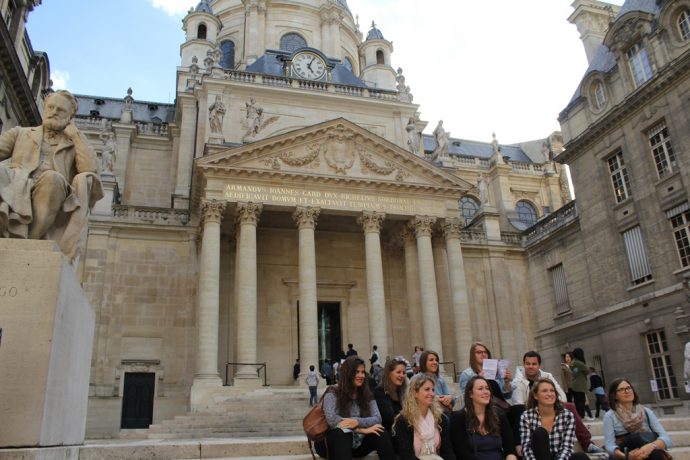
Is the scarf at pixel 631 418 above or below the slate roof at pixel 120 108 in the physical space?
below

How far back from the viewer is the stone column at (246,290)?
2031 cm

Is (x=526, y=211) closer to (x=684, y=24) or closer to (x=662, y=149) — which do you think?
(x=662, y=149)

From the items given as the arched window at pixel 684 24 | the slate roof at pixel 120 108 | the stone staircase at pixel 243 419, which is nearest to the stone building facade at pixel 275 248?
the stone staircase at pixel 243 419

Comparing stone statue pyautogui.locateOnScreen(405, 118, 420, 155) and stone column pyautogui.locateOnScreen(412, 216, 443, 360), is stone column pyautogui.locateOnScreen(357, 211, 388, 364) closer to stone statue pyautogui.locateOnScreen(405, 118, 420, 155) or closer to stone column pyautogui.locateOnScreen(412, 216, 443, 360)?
stone column pyautogui.locateOnScreen(412, 216, 443, 360)

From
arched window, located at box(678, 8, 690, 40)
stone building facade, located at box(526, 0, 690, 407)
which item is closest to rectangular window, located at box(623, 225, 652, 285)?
stone building facade, located at box(526, 0, 690, 407)

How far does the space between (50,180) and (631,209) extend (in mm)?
20477

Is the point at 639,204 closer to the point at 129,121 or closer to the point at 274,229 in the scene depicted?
the point at 274,229

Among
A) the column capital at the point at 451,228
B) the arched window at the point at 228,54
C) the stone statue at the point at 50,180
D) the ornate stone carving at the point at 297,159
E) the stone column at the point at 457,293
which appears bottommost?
the stone statue at the point at 50,180

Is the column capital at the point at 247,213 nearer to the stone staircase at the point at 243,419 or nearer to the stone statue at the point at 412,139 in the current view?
the stone staircase at the point at 243,419

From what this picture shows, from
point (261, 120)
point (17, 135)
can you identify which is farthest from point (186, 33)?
point (17, 135)

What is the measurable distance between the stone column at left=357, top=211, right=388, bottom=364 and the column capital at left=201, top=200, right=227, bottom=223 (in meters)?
5.61

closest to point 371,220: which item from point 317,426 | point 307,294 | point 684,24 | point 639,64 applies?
point 307,294

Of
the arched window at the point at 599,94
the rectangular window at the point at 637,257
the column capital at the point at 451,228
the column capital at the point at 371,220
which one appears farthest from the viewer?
the column capital at the point at 451,228

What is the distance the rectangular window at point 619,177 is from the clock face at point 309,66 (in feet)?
51.1
